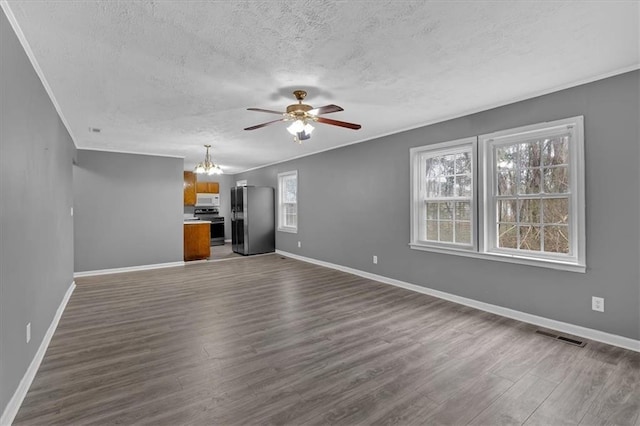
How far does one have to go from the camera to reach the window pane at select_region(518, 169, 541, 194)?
3330mm

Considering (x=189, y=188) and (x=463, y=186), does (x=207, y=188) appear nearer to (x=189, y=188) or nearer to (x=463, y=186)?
(x=189, y=188)

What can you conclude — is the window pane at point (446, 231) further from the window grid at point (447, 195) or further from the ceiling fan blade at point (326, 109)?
the ceiling fan blade at point (326, 109)

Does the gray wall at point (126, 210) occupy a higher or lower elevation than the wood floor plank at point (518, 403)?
higher

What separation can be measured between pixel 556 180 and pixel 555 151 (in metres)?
0.30

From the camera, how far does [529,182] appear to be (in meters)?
3.39

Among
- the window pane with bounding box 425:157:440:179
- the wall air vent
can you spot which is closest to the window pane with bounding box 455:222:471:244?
the window pane with bounding box 425:157:440:179

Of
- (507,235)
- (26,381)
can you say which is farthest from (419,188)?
(26,381)

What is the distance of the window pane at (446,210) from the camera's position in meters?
4.20

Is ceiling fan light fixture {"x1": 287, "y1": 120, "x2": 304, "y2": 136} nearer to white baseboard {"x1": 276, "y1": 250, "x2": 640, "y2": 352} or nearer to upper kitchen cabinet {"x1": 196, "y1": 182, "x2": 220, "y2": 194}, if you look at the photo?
white baseboard {"x1": 276, "y1": 250, "x2": 640, "y2": 352}

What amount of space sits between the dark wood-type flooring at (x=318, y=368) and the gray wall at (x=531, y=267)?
340 mm

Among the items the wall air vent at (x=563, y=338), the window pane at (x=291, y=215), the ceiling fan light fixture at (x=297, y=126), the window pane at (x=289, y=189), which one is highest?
the ceiling fan light fixture at (x=297, y=126)

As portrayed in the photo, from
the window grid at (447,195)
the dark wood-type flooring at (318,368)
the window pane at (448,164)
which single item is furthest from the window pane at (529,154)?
the dark wood-type flooring at (318,368)

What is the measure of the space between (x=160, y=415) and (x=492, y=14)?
10.6ft

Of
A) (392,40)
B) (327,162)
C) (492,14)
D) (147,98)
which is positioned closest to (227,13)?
(392,40)
